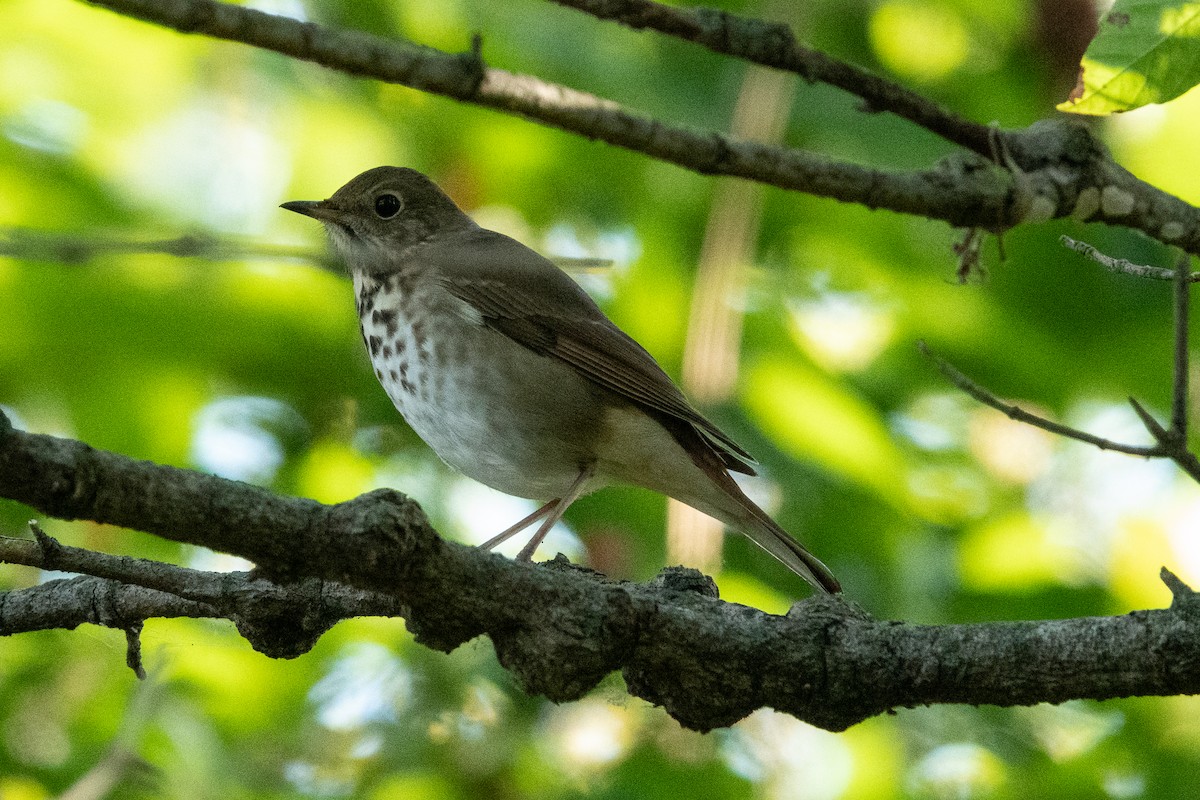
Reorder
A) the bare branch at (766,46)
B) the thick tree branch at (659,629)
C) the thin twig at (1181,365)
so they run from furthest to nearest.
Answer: the bare branch at (766,46) → the thin twig at (1181,365) → the thick tree branch at (659,629)

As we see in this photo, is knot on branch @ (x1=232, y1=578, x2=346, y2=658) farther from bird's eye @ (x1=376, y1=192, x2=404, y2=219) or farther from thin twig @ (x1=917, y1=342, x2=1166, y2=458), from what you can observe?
bird's eye @ (x1=376, y1=192, x2=404, y2=219)

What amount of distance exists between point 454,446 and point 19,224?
196 cm

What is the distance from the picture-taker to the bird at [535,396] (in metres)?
4.49

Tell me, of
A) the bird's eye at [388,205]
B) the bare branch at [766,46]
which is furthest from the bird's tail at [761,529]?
the bird's eye at [388,205]

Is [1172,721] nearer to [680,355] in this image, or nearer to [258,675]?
[680,355]

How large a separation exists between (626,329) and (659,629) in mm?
2886

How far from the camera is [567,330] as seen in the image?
4840 mm

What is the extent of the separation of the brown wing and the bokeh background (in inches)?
26.2

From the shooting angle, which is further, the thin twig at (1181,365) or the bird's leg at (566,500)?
the bird's leg at (566,500)

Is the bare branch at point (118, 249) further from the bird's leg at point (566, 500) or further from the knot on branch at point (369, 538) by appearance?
the bird's leg at point (566, 500)

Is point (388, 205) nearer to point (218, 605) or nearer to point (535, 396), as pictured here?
point (535, 396)

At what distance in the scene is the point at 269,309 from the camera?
544 cm

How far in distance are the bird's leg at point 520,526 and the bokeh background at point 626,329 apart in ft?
1.28

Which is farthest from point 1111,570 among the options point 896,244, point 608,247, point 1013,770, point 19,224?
point 19,224
